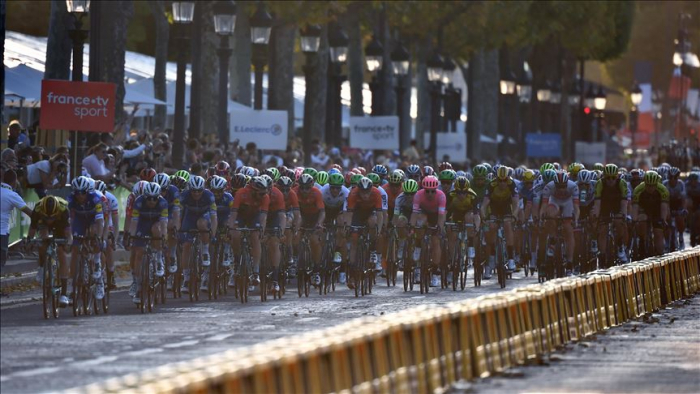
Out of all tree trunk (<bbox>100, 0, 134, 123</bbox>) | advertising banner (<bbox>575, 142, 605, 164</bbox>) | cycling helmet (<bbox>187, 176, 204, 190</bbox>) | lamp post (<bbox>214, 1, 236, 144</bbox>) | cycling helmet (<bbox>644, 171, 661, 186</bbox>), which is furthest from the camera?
advertising banner (<bbox>575, 142, 605, 164</bbox>)

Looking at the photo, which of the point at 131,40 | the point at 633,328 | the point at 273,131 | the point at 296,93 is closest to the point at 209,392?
the point at 633,328

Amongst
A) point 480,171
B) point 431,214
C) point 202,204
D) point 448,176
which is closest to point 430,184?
point 431,214

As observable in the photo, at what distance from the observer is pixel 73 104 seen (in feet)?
101

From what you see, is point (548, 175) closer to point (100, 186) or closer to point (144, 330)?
point (100, 186)

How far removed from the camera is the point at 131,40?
76.3 metres

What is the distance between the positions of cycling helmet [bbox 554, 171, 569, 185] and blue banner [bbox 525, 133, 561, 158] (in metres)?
33.7

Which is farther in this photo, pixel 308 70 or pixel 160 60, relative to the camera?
pixel 160 60

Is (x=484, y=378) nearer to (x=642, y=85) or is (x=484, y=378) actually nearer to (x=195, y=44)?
(x=195, y=44)

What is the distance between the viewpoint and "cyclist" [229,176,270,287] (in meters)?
28.5

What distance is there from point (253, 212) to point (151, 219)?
2.59 m

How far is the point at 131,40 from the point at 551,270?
44.2m

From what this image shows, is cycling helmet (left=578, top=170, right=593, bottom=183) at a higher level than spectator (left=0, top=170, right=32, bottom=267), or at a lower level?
higher

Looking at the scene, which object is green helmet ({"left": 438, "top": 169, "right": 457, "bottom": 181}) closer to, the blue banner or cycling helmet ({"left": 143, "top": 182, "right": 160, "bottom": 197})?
cycling helmet ({"left": 143, "top": 182, "right": 160, "bottom": 197})

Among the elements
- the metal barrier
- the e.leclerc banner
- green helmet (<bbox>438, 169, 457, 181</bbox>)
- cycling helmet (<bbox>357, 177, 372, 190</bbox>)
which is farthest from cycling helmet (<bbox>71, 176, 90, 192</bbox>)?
the e.leclerc banner
